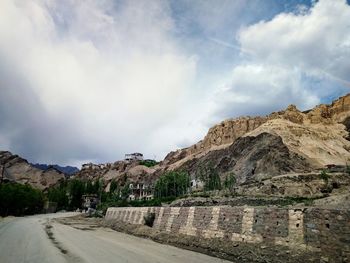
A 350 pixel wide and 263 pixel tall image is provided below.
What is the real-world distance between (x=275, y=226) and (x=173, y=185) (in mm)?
83313

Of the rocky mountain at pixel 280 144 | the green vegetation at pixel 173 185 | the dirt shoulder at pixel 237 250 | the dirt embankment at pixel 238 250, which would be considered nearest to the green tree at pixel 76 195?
the green vegetation at pixel 173 185

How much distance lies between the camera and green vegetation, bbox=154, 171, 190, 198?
9294 centimetres

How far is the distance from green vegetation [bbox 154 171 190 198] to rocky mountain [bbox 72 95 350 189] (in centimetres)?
1586

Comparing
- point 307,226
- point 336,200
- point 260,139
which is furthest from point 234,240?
point 260,139

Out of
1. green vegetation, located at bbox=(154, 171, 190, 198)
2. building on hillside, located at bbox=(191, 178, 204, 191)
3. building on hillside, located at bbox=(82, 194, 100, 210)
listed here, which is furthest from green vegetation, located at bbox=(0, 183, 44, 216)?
building on hillside, located at bbox=(191, 178, 204, 191)

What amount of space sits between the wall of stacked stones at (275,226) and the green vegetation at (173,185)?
67.7m

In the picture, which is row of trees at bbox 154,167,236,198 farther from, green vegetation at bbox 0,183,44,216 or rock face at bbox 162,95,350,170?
green vegetation at bbox 0,183,44,216

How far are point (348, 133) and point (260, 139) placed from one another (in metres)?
48.6

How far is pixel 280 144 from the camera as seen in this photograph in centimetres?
11081

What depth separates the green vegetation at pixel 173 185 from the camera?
9294cm

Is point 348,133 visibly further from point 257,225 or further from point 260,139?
point 257,225

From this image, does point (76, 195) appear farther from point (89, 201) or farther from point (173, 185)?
point (173, 185)

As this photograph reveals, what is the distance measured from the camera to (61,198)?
129625mm

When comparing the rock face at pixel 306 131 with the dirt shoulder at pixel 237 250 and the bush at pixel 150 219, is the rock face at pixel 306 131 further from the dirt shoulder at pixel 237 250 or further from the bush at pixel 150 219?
the dirt shoulder at pixel 237 250
